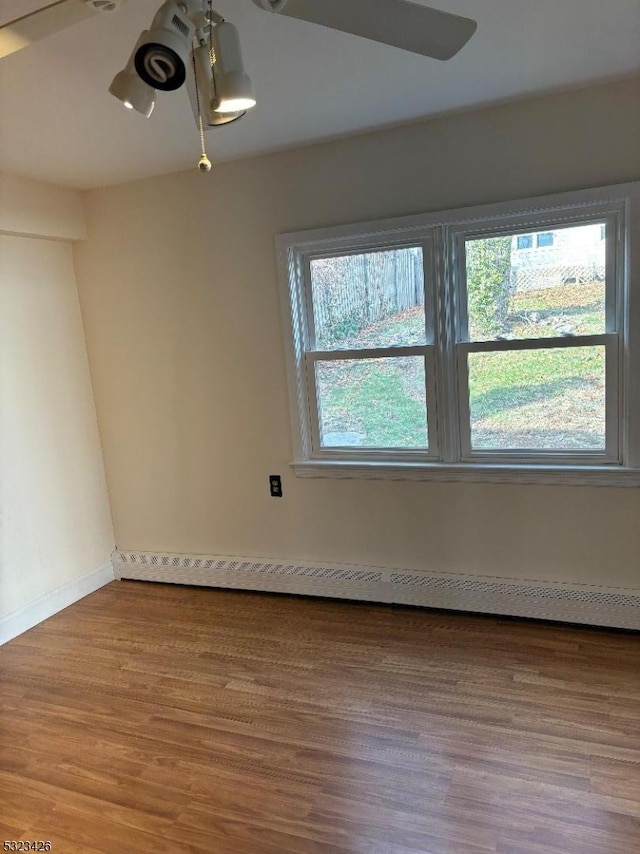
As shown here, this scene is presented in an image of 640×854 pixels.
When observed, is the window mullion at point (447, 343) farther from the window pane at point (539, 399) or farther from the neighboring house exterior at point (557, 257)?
the neighboring house exterior at point (557, 257)

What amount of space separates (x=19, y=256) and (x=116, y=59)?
5.31 feet

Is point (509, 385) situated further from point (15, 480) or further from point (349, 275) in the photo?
point (15, 480)

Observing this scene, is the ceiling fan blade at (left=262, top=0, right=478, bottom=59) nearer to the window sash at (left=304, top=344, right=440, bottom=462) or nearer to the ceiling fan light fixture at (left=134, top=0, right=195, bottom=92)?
the ceiling fan light fixture at (left=134, top=0, right=195, bottom=92)

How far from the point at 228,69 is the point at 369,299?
173 cm

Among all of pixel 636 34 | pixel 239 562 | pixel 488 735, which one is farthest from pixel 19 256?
pixel 488 735

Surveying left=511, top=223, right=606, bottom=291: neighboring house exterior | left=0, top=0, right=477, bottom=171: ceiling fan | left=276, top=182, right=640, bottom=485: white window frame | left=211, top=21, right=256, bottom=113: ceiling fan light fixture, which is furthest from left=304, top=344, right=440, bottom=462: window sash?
left=211, top=21, right=256, bottom=113: ceiling fan light fixture

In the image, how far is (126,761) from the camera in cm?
211

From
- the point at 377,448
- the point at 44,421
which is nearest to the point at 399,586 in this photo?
the point at 377,448

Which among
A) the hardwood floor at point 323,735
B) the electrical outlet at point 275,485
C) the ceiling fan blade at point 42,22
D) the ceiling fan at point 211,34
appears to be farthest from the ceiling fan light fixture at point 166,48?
the electrical outlet at point 275,485

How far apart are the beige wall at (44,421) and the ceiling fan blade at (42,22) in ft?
5.86

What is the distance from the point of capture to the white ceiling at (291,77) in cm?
178

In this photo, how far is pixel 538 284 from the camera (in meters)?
2.68

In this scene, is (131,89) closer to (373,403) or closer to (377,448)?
(373,403)

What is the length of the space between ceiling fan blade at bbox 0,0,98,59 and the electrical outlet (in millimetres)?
2280
